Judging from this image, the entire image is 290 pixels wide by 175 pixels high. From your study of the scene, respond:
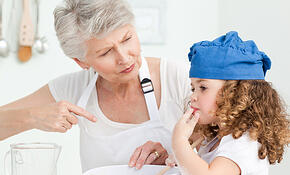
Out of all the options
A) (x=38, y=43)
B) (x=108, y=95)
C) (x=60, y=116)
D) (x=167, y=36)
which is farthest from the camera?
(x=167, y=36)

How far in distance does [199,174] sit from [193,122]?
0.15 meters

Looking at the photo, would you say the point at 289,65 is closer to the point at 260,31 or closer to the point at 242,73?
the point at 260,31

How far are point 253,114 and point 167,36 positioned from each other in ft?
5.82

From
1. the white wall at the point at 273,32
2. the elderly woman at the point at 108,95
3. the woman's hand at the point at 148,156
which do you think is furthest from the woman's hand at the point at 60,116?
the white wall at the point at 273,32

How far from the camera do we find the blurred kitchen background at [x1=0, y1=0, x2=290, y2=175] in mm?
1931

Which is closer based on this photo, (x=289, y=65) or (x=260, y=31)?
(x=289, y=65)

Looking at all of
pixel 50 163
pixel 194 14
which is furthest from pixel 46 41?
pixel 50 163

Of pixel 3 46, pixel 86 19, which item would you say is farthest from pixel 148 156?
pixel 3 46

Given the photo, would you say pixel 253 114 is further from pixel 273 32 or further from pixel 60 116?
pixel 273 32

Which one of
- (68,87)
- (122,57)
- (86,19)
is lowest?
(68,87)

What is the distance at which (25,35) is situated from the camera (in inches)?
92.1

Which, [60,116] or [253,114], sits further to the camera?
[60,116]

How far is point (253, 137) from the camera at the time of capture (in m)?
0.98

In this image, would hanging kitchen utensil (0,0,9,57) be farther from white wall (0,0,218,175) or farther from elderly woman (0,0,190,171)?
elderly woman (0,0,190,171)
